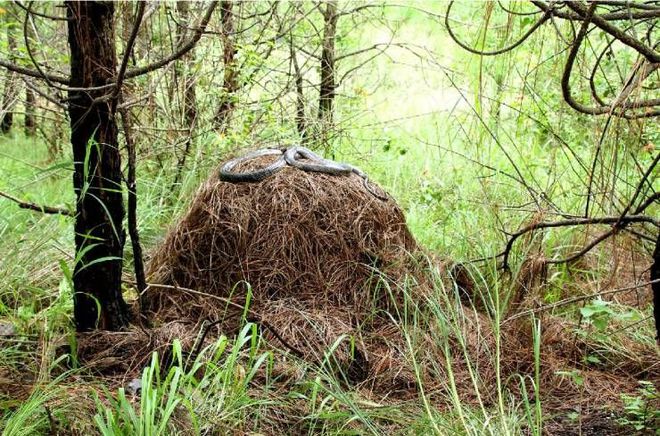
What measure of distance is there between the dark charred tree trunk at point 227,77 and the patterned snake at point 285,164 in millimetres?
1170

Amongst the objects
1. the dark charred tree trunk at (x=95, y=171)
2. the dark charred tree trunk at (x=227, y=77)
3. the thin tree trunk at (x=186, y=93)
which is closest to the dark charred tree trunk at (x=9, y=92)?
the thin tree trunk at (x=186, y=93)

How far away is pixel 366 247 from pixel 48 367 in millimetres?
1488

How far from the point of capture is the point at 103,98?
2.29 meters

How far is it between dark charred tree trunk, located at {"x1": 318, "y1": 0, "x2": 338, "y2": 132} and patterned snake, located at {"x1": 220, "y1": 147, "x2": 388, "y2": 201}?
158 cm

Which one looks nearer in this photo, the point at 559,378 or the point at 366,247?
the point at 559,378

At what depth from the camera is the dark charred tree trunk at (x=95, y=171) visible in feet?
7.60

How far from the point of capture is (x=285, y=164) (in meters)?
3.41

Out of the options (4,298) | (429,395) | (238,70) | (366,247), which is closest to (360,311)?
(366,247)

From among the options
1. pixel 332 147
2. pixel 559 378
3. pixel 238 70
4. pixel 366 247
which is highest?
pixel 238 70

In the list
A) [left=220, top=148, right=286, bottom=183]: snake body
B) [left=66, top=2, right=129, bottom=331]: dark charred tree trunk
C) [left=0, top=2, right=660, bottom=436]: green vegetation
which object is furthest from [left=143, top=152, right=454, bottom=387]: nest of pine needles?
[left=66, top=2, right=129, bottom=331]: dark charred tree trunk

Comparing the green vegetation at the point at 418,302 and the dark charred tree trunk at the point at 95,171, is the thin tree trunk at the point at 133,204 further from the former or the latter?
the green vegetation at the point at 418,302

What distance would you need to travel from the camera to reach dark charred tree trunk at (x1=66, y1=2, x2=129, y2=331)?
2316mm

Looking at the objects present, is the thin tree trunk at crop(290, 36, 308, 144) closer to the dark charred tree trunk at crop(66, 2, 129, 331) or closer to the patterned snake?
the patterned snake

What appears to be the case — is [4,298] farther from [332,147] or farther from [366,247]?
[332,147]
